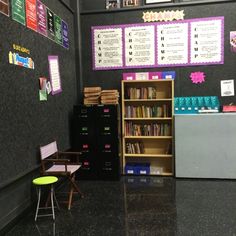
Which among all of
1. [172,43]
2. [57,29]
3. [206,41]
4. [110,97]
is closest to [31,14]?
[57,29]

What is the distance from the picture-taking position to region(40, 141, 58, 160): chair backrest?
3.29m

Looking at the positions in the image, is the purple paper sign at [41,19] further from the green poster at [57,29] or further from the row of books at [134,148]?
the row of books at [134,148]

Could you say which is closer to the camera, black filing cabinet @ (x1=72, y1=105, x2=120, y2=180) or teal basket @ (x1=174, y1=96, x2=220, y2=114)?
black filing cabinet @ (x1=72, y1=105, x2=120, y2=180)

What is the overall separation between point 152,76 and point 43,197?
2.64 meters

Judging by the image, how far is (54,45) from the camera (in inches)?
152

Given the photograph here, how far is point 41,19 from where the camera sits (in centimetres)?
343

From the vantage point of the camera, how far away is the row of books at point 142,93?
455cm

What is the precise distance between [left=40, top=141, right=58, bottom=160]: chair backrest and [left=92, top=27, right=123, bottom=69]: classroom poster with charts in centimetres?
187

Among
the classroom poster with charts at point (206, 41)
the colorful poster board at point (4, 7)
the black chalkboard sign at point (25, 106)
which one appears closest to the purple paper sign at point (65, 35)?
the black chalkboard sign at point (25, 106)

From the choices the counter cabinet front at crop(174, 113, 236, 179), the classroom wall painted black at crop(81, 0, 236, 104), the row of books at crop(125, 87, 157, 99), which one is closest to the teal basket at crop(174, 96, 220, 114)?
the classroom wall painted black at crop(81, 0, 236, 104)

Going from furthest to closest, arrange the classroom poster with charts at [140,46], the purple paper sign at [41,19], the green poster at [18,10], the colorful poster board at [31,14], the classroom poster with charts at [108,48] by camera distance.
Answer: the classroom poster with charts at [108,48] < the classroom poster with charts at [140,46] < the purple paper sign at [41,19] < the colorful poster board at [31,14] < the green poster at [18,10]

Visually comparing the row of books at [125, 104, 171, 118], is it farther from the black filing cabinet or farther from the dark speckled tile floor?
the dark speckled tile floor

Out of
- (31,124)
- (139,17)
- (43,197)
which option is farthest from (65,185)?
(139,17)

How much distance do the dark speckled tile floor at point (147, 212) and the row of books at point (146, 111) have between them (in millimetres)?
1143
